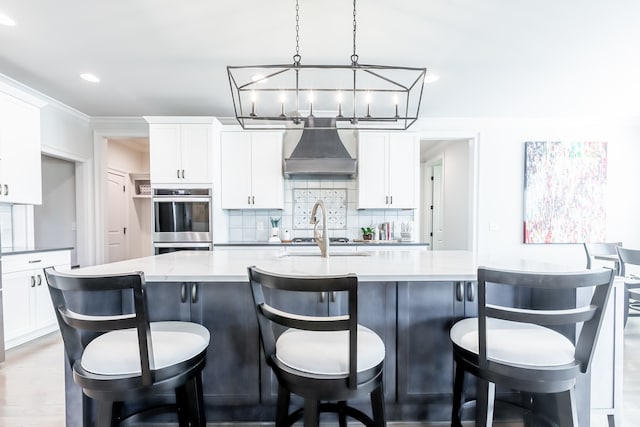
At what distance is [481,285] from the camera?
1.05 metres

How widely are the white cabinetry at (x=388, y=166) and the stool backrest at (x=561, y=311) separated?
3.05m

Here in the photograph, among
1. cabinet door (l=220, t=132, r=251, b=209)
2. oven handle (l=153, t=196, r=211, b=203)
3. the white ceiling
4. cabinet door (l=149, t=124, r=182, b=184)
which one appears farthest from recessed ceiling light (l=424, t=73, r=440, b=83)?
cabinet door (l=149, t=124, r=182, b=184)

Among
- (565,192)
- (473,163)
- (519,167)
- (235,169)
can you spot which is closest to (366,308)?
(235,169)

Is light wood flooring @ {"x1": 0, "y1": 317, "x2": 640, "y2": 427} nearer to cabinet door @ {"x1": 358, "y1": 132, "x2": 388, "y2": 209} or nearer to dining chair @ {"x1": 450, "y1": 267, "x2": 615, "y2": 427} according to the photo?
dining chair @ {"x1": 450, "y1": 267, "x2": 615, "y2": 427}

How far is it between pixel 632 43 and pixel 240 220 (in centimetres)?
446

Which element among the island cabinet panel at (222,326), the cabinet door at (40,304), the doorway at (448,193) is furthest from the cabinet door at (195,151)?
the doorway at (448,193)

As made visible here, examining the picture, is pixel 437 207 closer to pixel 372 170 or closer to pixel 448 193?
pixel 448 193

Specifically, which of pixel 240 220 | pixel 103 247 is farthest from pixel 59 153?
pixel 240 220

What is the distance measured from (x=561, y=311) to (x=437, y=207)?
A: 5.70 meters

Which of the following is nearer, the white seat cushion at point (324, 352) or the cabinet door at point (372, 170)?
the white seat cushion at point (324, 352)

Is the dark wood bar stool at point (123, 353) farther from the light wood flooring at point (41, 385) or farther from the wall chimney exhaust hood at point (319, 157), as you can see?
the wall chimney exhaust hood at point (319, 157)

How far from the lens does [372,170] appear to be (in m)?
4.07

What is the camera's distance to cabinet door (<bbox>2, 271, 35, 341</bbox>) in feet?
8.65

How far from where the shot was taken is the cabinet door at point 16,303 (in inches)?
104
